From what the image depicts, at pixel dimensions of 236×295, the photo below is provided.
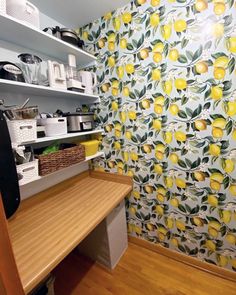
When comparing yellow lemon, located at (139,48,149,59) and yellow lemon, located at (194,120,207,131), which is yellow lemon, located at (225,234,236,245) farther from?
yellow lemon, located at (139,48,149,59)

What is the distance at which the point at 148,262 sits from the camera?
154 centimetres

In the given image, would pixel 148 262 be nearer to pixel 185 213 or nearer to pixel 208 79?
pixel 185 213

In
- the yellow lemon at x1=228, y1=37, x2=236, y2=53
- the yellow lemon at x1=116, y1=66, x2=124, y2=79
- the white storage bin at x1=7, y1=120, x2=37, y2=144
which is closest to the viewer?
the white storage bin at x1=7, y1=120, x2=37, y2=144

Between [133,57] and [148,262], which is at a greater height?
[133,57]

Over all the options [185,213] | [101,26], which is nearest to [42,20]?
[101,26]

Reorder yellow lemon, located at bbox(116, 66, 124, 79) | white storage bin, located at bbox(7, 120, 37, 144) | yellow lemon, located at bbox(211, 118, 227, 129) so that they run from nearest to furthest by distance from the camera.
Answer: white storage bin, located at bbox(7, 120, 37, 144) → yellow lemon, located at bbox(211, 118, 227, 129) → yellow lemon, located at bbox(116, 66, 124, 79)

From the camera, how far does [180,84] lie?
4.12ft

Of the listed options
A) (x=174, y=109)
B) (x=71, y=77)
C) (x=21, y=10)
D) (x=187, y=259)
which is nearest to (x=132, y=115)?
(x=174, y=109)

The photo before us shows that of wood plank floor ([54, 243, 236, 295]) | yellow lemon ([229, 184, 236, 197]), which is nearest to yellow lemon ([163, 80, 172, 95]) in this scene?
yellow lemon ([229, 184, 236, 197])

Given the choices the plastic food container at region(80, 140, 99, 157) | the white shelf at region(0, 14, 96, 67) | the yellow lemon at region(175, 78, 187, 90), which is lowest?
the plastic food container at region(80, 140, 99, 157)

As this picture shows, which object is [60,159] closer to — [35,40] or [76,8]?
[35,40]

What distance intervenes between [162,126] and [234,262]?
1181 mm

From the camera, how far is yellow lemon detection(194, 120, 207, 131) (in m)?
1.22

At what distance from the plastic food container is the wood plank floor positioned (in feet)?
3.35
